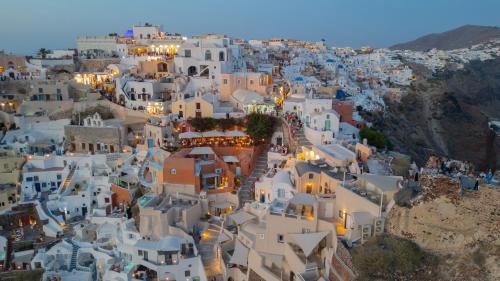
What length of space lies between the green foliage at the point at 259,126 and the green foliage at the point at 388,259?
1543 centimetres

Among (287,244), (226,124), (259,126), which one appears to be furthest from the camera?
(226,124)

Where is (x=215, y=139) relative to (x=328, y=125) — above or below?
below

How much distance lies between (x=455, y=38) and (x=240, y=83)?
545ft

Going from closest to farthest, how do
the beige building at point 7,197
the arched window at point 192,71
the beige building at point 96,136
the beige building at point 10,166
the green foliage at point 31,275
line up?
the green foliage at point 31,275 → the beige building at point 7,197 → the beige building at point 10,166 → the beige building at point 96,136 → the arched window at point 192,71

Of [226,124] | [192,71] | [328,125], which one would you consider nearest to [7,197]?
[226,124]

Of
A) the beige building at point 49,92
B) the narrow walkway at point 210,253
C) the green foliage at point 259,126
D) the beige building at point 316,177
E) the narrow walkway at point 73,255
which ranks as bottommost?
the narrow walkway at point 73,255

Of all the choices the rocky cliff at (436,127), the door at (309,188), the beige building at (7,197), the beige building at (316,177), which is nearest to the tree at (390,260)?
the beige building at (316,177)

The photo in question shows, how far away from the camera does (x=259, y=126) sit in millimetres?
30547

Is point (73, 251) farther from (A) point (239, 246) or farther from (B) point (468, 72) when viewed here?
(B) point (468, 72)

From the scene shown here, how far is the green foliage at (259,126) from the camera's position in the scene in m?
30.5

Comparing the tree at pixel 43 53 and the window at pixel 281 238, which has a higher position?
the tree at pixel 43 53

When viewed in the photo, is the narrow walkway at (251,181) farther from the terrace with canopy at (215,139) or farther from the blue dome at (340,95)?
the blue dome at (340,95)

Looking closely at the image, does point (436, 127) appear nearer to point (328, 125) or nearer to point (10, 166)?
point (328, 125)

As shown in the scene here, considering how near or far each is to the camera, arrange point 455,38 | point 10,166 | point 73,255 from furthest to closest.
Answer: point 455,38 → point 10,166 → point 73,255
